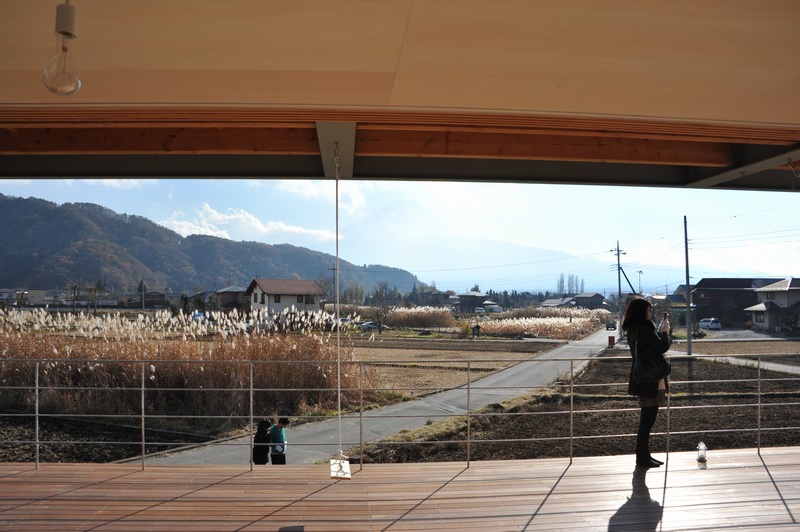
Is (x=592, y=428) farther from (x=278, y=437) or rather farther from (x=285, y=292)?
(x=285, y=292)

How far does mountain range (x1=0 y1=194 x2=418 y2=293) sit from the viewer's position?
4956 centimetres

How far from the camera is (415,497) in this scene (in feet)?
10.9

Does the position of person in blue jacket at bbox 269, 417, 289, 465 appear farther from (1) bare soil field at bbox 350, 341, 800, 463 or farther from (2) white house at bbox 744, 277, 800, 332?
(2) white house at bbox 744, 277, 800, 332

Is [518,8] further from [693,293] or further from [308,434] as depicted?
[693,293]

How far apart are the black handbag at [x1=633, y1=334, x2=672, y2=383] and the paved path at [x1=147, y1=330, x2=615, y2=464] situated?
0.43 meters

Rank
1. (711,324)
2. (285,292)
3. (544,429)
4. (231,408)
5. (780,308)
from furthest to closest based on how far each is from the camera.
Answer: (711,324)
(780,308)
(285,292)
(231,408)
(544,429)

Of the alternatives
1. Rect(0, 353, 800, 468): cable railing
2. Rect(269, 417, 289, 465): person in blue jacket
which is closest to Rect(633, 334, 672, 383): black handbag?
Rect(269, 417, 289, 465): person in blue jacket

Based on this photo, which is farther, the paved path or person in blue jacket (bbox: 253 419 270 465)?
the paved path

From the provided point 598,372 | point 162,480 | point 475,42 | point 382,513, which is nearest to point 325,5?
point 475,42

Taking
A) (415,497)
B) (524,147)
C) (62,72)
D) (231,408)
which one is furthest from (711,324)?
(62,72)

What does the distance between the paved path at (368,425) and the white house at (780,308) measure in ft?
82.8

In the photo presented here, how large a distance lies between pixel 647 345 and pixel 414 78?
2.10 meters

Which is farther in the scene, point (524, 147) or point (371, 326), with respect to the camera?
point (371, 326)

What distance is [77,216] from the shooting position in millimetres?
61344
